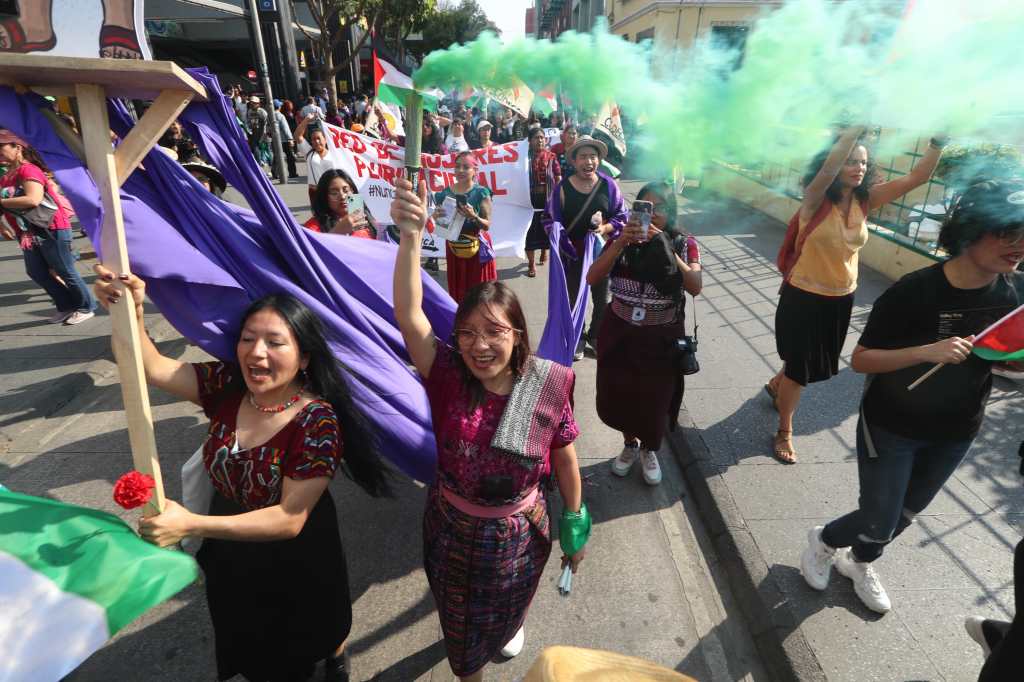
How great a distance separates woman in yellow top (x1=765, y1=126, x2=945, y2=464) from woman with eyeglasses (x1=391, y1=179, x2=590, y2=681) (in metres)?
2.28

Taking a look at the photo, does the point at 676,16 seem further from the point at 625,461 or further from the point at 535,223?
the point at 625,461

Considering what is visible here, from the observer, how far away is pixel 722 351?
538 centimetres

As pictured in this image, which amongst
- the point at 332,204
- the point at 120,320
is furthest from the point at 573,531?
the point at 332,204

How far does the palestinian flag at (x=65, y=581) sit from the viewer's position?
3.92ft

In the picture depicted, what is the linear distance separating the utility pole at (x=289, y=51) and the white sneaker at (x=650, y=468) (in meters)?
15.5

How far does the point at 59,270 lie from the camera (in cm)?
561

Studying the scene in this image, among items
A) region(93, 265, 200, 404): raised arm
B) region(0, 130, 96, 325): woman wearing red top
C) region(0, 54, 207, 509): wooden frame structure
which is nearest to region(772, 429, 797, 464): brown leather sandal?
region(93, 265, 200, 404): raised arm

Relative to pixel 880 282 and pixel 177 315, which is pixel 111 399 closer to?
pixel 177 315

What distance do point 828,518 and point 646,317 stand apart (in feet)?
5.11

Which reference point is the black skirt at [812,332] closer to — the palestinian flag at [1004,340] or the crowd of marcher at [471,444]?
the crowd of marcher at [471,444]

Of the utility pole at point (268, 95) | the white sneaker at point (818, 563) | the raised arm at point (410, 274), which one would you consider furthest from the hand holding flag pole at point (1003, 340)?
the utility pole at point (268, 95)

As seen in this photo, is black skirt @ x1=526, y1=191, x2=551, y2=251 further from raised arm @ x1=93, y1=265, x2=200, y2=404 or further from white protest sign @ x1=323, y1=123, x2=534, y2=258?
raised arm @ x1=93, y1=265, x2=200, y2=404

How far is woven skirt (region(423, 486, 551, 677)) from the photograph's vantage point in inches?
75.2

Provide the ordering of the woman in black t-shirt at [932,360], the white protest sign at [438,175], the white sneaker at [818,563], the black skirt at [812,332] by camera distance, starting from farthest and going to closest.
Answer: the white protest sign at [438,175] → the black skirt at [812,332] → the white sneaker at [818,563] → the woman in black t-shirt at [932,360]
